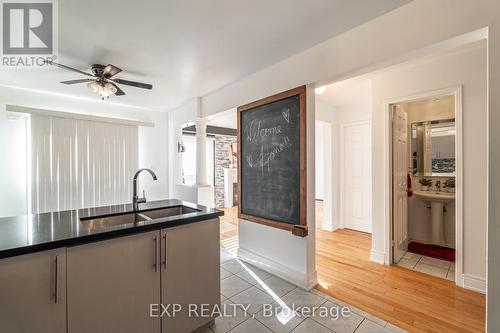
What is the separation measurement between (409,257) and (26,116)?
6.11 meters

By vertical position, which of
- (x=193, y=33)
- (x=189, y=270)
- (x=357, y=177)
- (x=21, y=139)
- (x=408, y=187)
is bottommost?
(x=189, y=270)

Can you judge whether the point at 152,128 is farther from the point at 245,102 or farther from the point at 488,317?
the point at 488,317

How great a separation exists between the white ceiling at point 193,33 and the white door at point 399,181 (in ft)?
→ 5.77

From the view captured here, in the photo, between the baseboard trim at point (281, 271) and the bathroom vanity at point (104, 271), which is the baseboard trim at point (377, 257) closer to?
the baseboard trim at point (281, 271)

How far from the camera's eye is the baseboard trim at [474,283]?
224 cm

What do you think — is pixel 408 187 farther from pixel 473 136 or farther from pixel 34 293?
pixel 34 293

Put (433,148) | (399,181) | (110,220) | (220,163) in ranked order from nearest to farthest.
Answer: (110,220) → (399,181) → (433,148) → (220,163)

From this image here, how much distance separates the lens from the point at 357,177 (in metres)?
4.36

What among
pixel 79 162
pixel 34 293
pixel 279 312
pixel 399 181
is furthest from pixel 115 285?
pixel 399 181

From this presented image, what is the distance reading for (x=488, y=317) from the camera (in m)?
1.35

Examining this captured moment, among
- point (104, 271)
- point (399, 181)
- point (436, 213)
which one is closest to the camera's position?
point (104, 271)

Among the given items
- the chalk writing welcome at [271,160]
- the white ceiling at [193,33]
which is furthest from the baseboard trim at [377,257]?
the white ceiling at [193,33]

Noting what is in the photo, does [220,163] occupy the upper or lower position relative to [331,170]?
upper

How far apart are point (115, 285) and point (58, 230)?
18.9 inches
